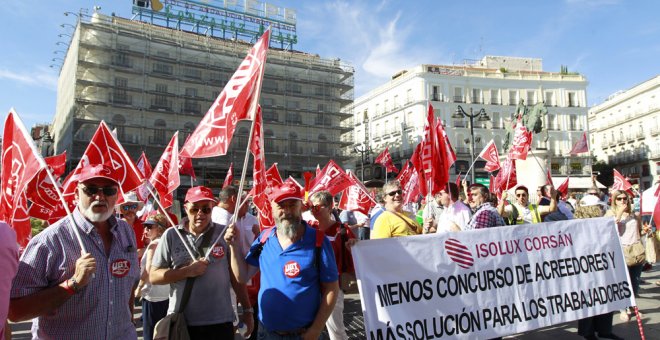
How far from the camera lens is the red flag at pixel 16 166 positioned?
10.2ft

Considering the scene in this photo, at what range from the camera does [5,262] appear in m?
1.72

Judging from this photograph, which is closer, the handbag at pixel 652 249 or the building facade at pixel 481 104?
the handbag at pixel 652 249

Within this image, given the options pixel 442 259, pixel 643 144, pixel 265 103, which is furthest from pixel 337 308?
pixel 643 144

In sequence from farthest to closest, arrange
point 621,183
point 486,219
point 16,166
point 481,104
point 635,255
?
point 481,104 → point 621,183 → point 635,255 → point 486,219 → point 16,166

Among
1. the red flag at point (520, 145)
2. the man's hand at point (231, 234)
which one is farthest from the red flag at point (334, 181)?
the man's hand at point (231, 234)

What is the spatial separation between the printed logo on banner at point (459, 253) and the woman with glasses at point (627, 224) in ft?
10.3

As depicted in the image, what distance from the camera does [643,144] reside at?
1917 inches

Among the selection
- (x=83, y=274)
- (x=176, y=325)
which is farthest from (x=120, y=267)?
(x=176, y=325)

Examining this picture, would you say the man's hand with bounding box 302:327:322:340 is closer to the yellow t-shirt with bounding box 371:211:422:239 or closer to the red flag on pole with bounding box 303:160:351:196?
the yellow t-shirt with bounding box 371:211:422:239

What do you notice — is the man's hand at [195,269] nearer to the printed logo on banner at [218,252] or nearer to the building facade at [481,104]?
the printed logo on banner at [218,252]

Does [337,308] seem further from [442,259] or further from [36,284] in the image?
[36,284]

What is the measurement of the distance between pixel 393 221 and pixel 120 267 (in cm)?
232

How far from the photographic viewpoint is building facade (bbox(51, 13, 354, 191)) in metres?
36.0

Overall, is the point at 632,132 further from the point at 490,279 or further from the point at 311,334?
the point at 311,334
